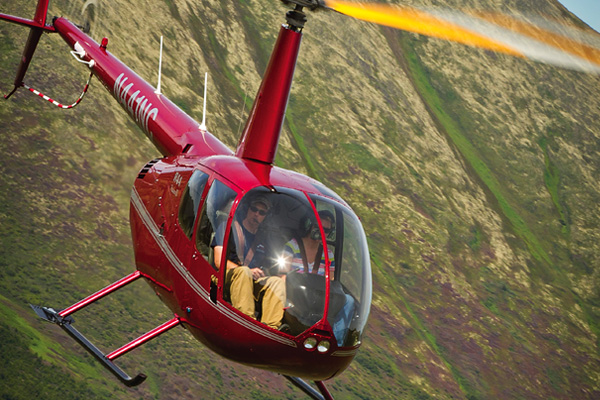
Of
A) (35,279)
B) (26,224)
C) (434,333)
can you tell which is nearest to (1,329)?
(35,279)

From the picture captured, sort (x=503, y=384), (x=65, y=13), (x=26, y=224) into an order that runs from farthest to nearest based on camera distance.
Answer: (x=65, y=13) → (x=503, y=384) → (x=26, y=224)

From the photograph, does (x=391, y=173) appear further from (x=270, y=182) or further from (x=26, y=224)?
(x=270, y=182)

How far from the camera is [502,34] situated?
7.05m

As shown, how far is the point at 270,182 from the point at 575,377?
41550 millimetres

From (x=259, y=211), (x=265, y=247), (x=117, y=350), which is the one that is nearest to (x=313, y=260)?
(x=265, y=247)

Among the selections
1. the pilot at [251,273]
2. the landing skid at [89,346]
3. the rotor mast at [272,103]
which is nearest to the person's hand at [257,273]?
the pilot at [251,273]

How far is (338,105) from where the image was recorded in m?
61.0

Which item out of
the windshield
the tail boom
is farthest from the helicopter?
the tail boom

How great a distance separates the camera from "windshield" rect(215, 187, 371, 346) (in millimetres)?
9078

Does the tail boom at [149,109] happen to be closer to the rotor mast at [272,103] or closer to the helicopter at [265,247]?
the helicopter at [265,247]

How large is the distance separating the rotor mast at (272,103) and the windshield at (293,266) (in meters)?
2.18

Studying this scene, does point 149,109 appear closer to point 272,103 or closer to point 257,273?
point 272,103

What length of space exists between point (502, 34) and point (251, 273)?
4.56 meters

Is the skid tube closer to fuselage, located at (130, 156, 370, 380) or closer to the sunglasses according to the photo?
fuselage, located at (130, 156, 370, 380)
